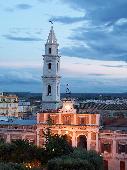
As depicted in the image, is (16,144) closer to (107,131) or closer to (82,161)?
(82,161)

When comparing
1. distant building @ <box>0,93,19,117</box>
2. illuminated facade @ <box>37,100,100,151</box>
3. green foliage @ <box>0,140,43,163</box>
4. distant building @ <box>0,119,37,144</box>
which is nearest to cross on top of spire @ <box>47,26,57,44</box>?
illuminated facade @ <box>37,100,100,151</box>

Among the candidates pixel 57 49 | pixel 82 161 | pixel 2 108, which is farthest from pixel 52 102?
pixel 2 108

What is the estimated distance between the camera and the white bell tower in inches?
3071

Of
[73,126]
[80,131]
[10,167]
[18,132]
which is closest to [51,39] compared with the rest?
[18,132]

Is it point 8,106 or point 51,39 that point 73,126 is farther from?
point 8,106

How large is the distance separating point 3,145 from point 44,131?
44.5ft

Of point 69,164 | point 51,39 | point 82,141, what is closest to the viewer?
point 69,164

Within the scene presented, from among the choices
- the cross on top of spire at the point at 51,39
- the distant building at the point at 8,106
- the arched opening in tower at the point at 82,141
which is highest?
the cross on top of spire at the point at 51,39

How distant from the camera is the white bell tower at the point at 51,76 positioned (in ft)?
256

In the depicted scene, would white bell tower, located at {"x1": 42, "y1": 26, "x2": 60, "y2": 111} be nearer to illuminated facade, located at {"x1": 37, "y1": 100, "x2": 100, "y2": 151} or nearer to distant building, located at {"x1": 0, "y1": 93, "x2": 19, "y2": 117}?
illuminated facade, located at {"x1": 37, "y1": 100, "x2": 100, "y2": 151}

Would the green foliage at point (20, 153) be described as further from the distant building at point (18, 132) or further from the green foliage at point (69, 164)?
the distant building at point (18, 132)

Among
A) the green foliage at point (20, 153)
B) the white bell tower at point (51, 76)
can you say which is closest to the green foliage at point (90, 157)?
the green foliage at point (20, 153)

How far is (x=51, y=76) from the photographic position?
78062 mm

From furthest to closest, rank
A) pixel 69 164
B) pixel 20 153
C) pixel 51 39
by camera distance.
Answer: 1. pixel 51 39
2. pixel 20 153
3. pixel 69 164
